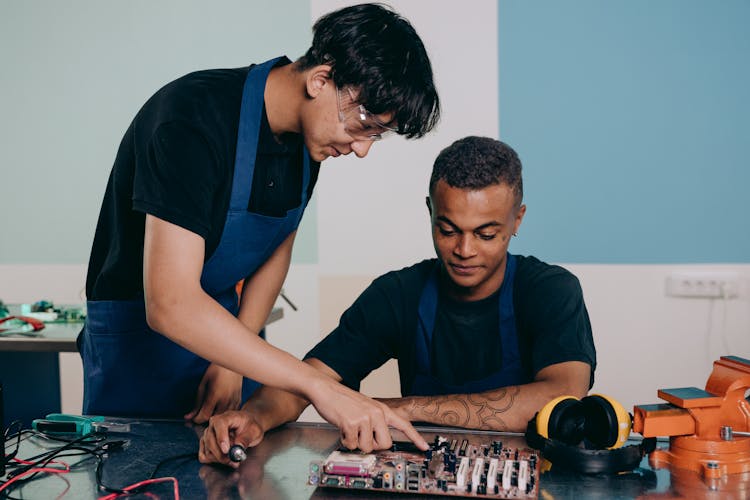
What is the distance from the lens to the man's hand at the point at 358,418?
123 cm

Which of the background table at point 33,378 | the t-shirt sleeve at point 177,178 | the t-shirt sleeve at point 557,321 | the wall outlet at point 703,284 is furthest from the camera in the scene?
the wall outlet at point 703,284

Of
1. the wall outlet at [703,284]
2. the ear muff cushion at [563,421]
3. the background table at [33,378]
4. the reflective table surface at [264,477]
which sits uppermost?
the wall outlet at [703,284]

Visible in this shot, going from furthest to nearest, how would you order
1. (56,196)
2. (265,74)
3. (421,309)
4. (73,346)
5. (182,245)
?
1. (56,196)
2. (73,346)
3. (421,309)
4. (265,74)
5. (182,245)

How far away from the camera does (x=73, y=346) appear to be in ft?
8.00

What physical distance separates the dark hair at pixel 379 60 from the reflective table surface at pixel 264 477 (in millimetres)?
629

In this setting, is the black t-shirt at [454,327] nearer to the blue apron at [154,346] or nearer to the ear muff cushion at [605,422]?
the blue apron at [154,346]

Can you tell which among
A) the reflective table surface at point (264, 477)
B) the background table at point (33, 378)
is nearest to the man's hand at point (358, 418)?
the reflective table surface at point (264, 477)

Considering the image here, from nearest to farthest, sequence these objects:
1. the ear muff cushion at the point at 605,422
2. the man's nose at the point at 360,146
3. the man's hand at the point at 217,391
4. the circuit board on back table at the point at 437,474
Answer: the circuit board on back table at the point at 437,474
the ear muff cushion at the point at 605,422
the man's nose at the point at 360,146
the man's hand at the point at 217,391

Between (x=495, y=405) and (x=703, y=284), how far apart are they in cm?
200

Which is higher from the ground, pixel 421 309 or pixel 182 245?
pixel 182 245

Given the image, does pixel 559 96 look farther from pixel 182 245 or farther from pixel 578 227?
pixel 182 245

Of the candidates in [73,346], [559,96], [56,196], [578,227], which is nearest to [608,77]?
[559,96]

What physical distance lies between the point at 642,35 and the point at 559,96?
1.43 ft

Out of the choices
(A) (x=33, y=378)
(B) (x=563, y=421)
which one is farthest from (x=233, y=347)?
(A) (x=33, y=378)
